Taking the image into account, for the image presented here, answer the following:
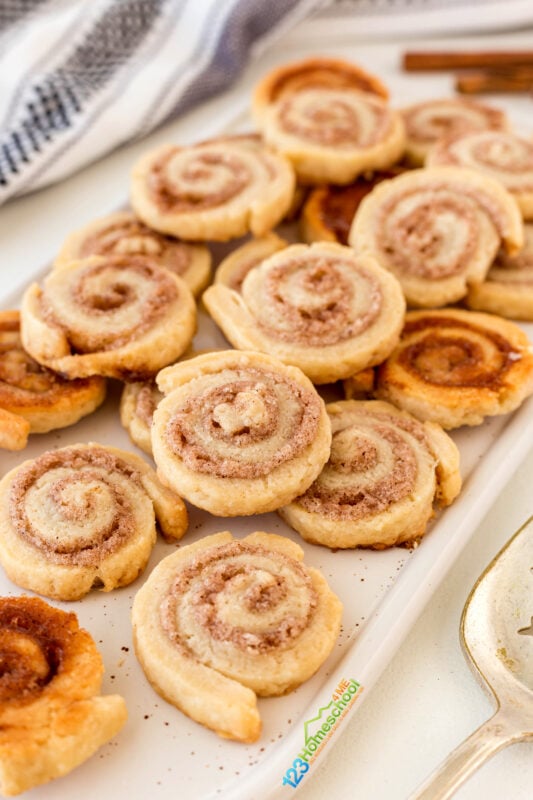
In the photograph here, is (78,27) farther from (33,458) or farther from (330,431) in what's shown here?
(330,431)

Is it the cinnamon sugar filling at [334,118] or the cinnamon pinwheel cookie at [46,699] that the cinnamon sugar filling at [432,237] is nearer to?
the cinnamon sugar filling at [334,118]

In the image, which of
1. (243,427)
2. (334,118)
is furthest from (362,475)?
(334,118)

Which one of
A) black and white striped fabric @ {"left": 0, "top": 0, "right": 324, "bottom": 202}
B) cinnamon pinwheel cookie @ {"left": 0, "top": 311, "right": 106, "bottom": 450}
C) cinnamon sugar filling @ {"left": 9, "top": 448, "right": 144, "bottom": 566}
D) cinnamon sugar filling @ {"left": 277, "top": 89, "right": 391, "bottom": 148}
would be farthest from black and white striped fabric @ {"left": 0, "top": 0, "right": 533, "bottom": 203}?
cinnamon sugar filling @ {"left": 9, "top": 448, "right": 144, "bottom": 566}

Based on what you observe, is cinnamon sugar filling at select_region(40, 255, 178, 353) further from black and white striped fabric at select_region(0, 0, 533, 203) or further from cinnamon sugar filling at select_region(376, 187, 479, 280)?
black and white striped fabric at select_region(0, 0, 533, 203)

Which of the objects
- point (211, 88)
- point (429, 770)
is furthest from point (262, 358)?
point (211, 88)

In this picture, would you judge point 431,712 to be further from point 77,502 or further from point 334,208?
point 334,208
